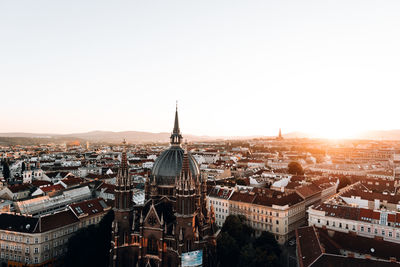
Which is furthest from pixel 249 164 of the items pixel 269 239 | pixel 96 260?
pixel 96 260

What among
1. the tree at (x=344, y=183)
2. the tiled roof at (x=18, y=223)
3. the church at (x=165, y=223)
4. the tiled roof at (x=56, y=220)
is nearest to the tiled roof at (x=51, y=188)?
the tiled roof at (x=18, y=223)

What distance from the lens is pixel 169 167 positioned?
197ft

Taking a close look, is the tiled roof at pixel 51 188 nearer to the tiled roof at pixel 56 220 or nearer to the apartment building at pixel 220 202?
the tiled roof at pixel 56 220

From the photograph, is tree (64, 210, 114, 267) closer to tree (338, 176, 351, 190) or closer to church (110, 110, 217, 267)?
church (110, 110, 217, 267)

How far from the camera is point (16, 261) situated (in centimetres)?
6744

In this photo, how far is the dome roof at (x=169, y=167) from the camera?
195ft

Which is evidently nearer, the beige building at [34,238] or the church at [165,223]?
the church at [165,223]

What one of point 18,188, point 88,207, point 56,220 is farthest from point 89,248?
point 18,188

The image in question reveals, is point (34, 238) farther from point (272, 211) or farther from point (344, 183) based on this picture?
point (344, 183)

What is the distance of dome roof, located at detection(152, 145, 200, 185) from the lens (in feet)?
195

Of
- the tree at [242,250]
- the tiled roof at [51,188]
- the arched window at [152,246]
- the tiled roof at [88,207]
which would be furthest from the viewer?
the tiled roof at [51,188]

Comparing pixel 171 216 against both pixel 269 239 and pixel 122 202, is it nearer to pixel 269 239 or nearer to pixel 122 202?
pixel 122 202

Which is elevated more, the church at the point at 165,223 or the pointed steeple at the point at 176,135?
the pointed steeple at the point at 176,135

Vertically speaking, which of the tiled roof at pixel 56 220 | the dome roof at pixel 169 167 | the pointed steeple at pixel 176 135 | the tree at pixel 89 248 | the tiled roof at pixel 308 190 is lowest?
the tree at pixel 89 248
